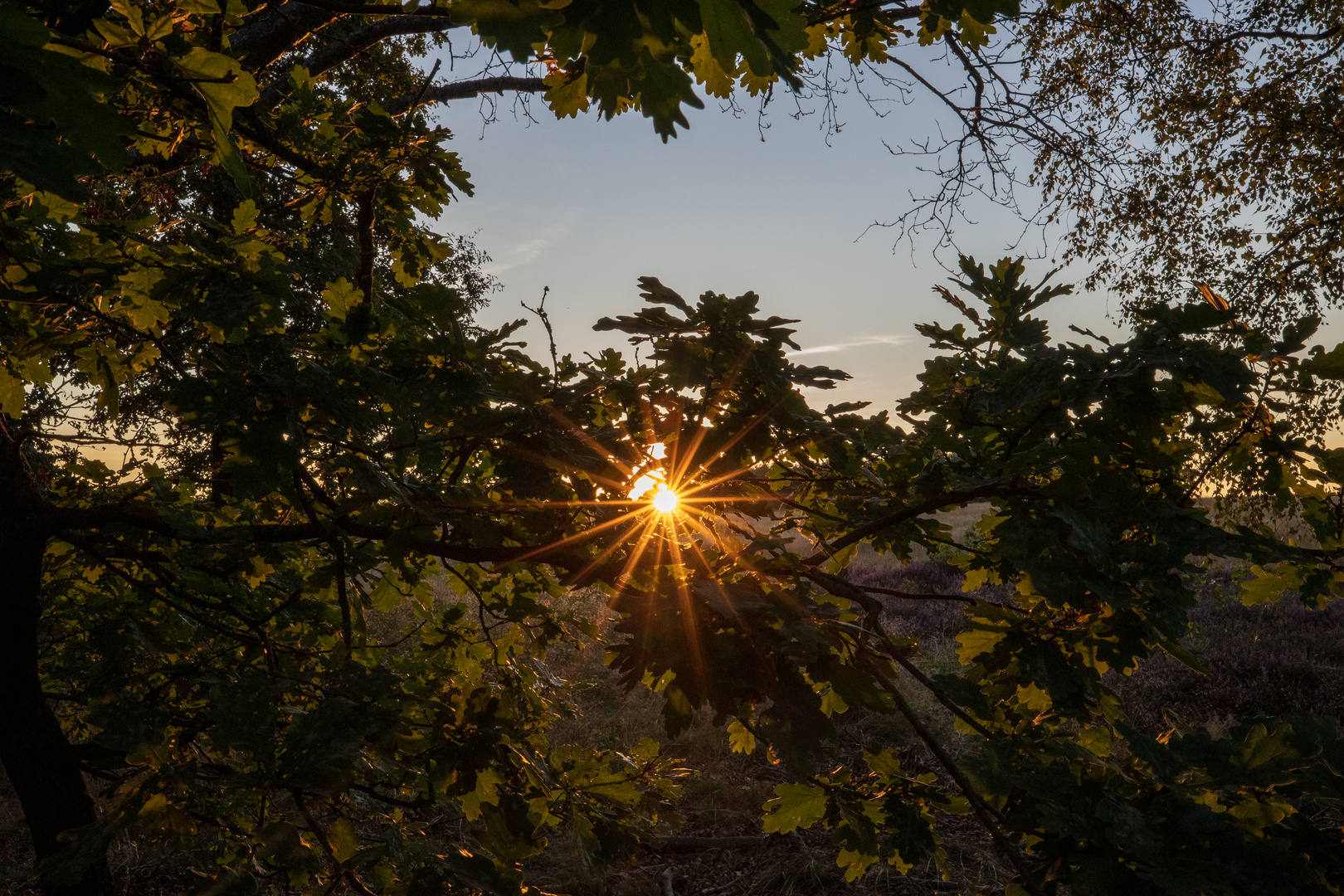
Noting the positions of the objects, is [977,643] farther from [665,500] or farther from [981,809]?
[665,500]

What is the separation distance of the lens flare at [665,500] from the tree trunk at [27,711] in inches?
115

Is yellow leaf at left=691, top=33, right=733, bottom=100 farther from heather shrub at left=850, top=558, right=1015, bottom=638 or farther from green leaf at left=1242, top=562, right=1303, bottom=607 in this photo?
heather shrub at left=850, top=558, right=1015, bottom=638

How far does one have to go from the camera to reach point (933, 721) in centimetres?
761

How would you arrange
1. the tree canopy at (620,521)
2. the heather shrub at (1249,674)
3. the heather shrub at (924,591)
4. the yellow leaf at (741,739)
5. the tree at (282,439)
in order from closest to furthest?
the tree at (282,439) → the tree canopy at (620,521) → the yellow leaf at (741,739) → the heather shrub at (1249,674) → the heather shrub at (924,591)

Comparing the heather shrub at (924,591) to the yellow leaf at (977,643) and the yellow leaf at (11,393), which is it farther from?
the yellow leaf at (11,393)

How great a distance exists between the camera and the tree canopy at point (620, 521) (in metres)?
1.30

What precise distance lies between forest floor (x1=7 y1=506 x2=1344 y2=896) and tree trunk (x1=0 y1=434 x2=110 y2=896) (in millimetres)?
1631

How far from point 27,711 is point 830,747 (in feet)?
Answer: 12.5

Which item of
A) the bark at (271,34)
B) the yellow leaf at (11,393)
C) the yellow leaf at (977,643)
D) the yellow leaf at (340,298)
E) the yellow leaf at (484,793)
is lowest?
the yellow leaf at (484,793)

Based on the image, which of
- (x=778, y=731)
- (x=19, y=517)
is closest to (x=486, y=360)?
(x=778, y=731)

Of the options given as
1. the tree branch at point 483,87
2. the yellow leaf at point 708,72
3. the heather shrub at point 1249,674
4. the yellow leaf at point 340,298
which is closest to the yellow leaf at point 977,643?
the yellow leaf at point 708,72

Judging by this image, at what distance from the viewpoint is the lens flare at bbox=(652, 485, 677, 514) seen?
188 centimetres

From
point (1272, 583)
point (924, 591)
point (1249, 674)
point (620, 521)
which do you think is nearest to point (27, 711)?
point (620, 521)

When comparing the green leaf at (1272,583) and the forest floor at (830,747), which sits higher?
the green leaf at (1272,583)
